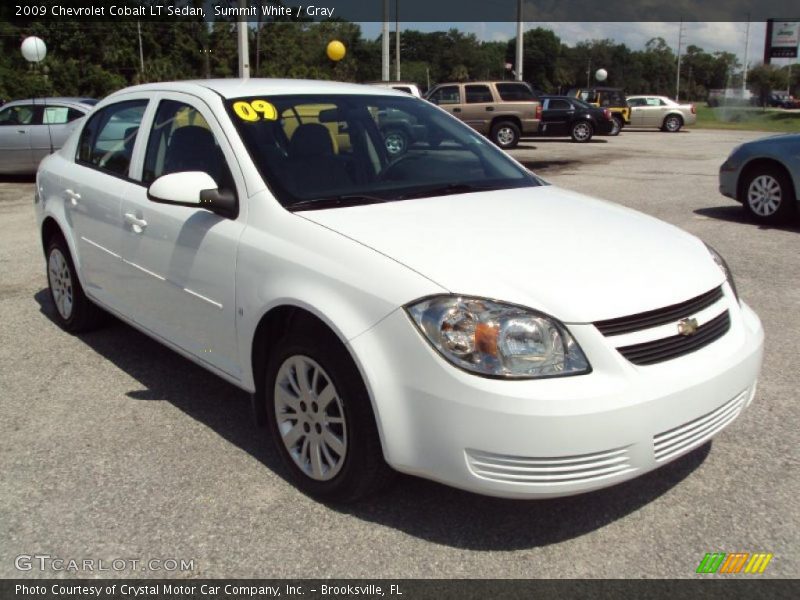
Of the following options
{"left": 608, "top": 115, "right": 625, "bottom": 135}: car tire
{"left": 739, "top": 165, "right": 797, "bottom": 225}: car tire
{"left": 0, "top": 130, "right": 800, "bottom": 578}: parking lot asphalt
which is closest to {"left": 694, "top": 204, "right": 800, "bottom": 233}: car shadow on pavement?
{"left": 739, "top": 165, "right": 797, "bottom": 225}: car tire

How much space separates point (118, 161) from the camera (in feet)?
15.4

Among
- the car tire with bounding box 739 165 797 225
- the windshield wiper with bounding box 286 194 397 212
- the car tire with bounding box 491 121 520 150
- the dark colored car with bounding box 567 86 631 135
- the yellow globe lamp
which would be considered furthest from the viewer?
the dark colored car with bounding box 567 86 631 135

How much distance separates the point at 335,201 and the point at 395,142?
829 millimetres

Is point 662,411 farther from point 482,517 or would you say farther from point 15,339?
point 15,339

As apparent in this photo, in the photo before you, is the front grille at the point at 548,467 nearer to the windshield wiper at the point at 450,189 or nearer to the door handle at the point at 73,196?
the windshield wiper at the point at 450,189

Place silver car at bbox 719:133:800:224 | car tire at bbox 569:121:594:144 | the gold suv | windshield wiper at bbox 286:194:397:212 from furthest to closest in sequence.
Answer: car tire at bbox 569:121:594:144, the gold suv, silver car at bbox 719:133:800:224, windshield wiper at bbox 286:194:397:212

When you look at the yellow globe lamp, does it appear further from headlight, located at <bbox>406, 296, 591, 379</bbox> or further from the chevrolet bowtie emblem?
headlight, located at <bbox>406, 296, 591, 379</bbox>

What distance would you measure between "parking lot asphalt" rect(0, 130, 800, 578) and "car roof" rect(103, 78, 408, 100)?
5.25 feet

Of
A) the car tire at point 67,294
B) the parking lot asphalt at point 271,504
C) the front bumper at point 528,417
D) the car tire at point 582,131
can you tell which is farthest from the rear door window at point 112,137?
the car tire at point 582,131

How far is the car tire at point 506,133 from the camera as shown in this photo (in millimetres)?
23250

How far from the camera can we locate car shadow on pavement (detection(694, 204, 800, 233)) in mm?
9273

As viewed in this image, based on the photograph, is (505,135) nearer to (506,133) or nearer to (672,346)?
(506,133)
